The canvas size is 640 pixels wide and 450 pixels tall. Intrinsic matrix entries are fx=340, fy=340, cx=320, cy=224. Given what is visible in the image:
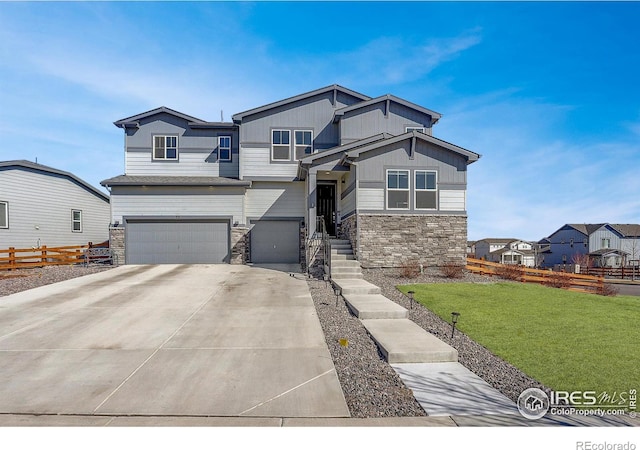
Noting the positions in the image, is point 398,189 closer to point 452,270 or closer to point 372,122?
point 452,270

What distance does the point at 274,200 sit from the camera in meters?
18.3

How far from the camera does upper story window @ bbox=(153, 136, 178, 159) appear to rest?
61.8ft

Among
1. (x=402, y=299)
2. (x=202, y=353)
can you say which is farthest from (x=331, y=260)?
(x=202, y=353)

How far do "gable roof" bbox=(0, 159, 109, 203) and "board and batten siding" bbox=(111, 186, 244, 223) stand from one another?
15.2 feet

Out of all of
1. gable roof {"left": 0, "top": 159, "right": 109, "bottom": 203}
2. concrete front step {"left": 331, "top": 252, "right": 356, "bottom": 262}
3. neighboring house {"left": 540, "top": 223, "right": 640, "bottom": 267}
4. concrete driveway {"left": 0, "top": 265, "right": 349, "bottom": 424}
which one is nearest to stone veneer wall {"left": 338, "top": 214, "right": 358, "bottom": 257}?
concrete front step {"left": 331, "top": 252, "right": 356, "bottom": 262}

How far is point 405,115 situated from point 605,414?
53.3ft

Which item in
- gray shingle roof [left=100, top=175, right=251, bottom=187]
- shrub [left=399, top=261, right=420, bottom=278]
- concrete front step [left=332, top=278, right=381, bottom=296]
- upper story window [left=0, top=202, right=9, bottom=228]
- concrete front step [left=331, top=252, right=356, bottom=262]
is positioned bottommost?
concrete front step [left=332, top=278, right=381, bottom=296]

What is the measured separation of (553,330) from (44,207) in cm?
2314

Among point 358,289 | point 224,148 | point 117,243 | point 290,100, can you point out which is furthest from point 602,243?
point 117,243

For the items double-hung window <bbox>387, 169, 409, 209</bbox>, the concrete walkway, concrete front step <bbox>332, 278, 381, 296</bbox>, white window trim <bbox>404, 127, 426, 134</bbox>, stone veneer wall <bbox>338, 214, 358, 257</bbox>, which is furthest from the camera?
white window trim <bbox>404, 127, 426, 134</bbox>

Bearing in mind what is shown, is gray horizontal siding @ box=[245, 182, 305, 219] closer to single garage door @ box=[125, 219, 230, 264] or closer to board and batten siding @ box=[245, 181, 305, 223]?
board and batten siding @ box=[245, 181, 305, 223]

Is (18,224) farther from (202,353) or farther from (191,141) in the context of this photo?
(202,353)

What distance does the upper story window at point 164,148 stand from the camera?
18.8 m

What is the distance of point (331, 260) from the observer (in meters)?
12.5
